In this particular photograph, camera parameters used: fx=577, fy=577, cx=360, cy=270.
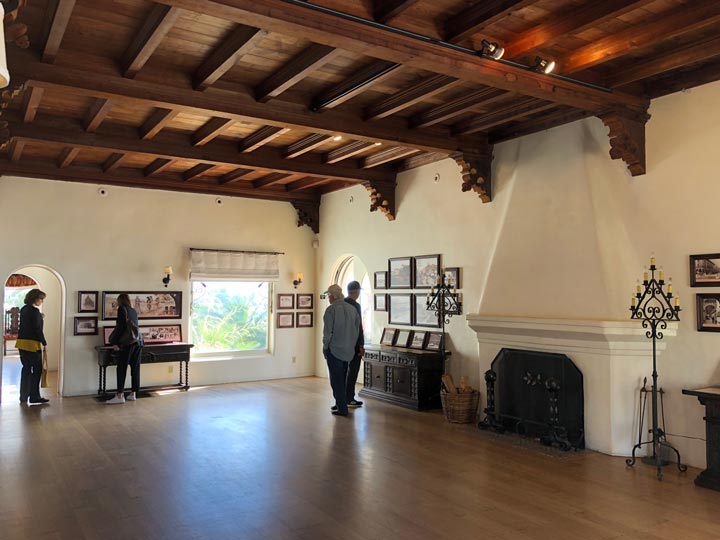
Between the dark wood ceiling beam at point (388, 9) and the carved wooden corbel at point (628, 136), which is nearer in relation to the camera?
the dark wood ceiling beam at point (388, 9)

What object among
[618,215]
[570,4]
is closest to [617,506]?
[618,215]

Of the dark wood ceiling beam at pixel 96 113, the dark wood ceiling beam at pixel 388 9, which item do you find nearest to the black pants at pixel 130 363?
the dark wood ceiling beam at pixel 96 113

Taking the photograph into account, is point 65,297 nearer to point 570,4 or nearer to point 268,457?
point 268,457

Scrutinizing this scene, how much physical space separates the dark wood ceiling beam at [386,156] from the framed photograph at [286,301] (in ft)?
9.80

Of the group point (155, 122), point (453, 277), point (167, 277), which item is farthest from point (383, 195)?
point (167, 277)

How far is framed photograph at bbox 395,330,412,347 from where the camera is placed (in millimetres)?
7797

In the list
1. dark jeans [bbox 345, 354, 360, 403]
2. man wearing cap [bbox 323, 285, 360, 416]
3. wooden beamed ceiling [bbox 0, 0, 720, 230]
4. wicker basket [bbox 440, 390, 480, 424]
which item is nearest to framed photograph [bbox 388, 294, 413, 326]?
dark jeans [bbox 345, 354, 360, 403]

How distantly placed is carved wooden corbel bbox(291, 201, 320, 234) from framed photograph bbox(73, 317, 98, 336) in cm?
363

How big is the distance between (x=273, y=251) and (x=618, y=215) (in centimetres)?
590

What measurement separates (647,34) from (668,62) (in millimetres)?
619

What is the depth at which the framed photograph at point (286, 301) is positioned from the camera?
9.84 metres

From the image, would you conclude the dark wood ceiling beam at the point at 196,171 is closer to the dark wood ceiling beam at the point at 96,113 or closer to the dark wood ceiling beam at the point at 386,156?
the dark wood ceiling beam at the point at 96,113

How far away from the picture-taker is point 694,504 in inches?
155

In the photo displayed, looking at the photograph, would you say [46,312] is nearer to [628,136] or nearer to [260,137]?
[260,137]
